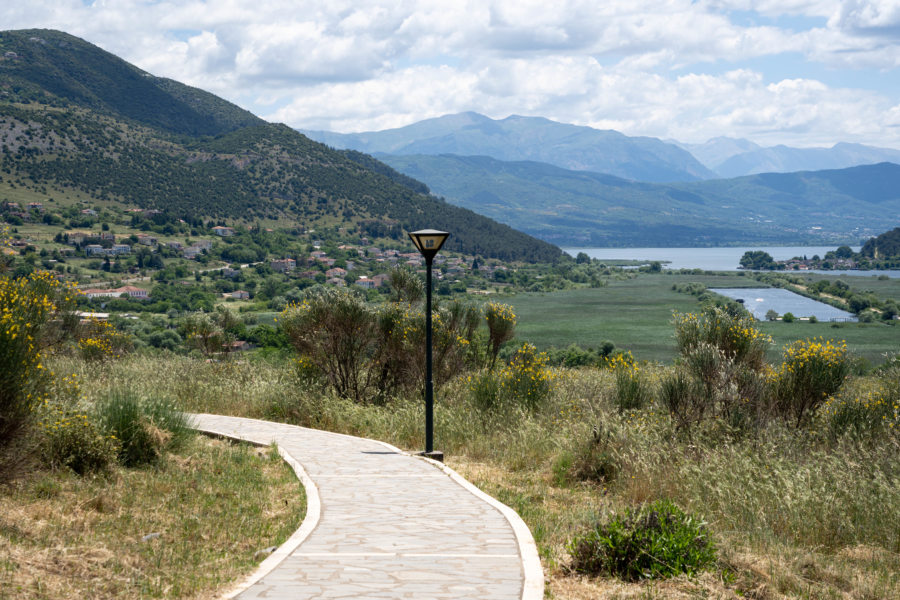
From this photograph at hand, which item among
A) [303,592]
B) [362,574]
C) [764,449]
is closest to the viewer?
[303,592]

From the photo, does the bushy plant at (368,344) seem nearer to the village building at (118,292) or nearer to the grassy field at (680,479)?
the grassy field at (680,479)

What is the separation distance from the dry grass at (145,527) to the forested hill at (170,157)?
85.8m

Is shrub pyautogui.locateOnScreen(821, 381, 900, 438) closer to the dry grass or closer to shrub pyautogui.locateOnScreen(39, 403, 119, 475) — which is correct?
the dry grass

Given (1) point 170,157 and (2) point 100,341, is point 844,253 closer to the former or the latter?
(1) point 170,157

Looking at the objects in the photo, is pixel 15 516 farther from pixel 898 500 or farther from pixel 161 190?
pixel 161 190

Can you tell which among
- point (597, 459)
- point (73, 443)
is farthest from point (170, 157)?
point (597, 459)

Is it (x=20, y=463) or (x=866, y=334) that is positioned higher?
(x=20, y=463)

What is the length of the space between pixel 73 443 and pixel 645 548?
20.0ft

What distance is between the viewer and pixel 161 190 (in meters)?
94.6

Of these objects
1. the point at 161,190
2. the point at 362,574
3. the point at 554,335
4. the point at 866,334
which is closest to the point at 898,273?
the point at 866,334

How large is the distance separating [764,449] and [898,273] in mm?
129765

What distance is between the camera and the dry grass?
16.1ft

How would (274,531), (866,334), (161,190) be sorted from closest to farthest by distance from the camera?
(274,531) → (866,334) → (161,190)

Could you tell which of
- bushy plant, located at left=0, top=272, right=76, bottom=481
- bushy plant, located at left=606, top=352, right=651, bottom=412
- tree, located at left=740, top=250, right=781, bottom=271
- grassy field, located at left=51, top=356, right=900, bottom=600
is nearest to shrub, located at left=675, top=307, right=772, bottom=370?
grassy field, located at left=51, top=356, right=900, bottom=600
